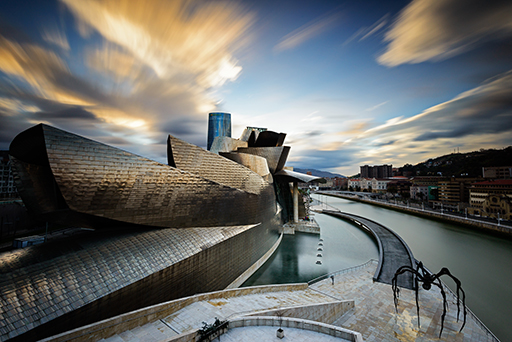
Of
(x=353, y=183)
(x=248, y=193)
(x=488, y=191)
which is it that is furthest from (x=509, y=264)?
(x=353, y=183)

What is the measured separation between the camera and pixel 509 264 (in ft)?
62.7

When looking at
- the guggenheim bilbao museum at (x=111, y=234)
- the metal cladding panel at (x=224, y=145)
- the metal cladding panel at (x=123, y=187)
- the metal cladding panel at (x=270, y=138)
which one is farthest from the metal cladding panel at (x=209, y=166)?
the metal cladding panel at (x=270, y=138)

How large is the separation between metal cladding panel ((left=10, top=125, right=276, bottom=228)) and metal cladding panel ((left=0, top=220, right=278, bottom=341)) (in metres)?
0.92

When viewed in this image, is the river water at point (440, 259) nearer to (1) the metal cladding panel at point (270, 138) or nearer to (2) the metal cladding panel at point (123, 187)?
(2) the metal cladding panel at point (123, 187)

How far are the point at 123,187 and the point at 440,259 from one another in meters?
27.7

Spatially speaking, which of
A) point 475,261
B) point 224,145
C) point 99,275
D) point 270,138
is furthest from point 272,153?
point 475,261

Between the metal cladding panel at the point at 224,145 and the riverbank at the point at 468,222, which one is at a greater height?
the metal cladding panel at the point at 224,145

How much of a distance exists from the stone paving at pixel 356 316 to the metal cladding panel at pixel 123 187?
4.28 metres

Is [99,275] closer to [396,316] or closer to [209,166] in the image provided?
[209,166]

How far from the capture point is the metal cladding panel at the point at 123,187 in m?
7.65

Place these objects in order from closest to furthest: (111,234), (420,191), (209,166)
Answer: (111,234) < (209,166) < (420,191)

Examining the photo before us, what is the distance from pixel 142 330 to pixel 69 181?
5.70 meters

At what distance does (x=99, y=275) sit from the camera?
24.6 ft

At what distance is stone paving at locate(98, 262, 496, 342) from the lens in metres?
6.68
